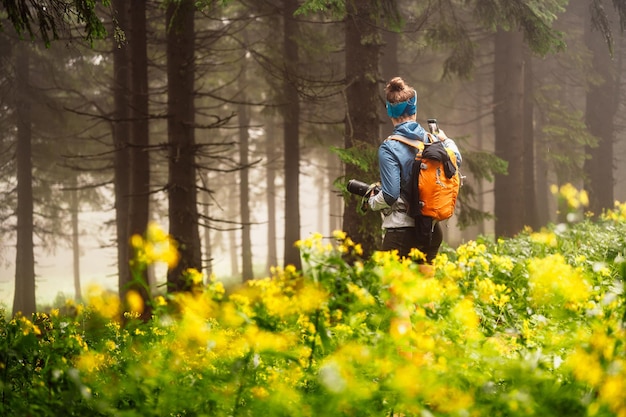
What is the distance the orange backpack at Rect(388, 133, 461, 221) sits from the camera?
4336 mm

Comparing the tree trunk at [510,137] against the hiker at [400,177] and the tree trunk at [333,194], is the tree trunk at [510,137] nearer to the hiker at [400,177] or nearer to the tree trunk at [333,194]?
the hiker at [400,177]

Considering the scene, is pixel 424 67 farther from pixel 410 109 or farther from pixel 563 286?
pixel 563 286

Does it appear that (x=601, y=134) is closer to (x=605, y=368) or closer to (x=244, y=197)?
(x=244, y=197)

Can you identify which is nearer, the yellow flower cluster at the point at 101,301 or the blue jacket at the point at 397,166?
the yellow flower cluster at the point at 101,301

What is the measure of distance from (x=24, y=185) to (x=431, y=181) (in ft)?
49.8

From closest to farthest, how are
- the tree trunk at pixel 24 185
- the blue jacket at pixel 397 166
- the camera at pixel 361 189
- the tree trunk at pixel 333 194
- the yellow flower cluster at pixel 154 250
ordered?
the yellow flower cluster at pixel 154 250
the blue jacket at pixel 397 166
the camera at pixel 361 189
the tree trunk at pixel 24 185
the tree trunk at pixel 333 194

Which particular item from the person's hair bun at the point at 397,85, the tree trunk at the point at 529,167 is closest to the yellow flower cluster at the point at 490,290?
the person's hair bun at the point at 397,85

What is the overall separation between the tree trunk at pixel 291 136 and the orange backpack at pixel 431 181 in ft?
26.8

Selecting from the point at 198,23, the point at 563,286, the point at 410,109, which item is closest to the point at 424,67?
the point at 198,23

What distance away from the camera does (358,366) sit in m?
2.53

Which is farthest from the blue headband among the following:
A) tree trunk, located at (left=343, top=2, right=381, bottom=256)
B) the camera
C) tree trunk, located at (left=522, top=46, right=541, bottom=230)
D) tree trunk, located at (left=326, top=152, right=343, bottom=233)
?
tree trunk, located at (left=326, top=152, right=343, bottom=233)

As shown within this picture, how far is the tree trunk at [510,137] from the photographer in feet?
41.9

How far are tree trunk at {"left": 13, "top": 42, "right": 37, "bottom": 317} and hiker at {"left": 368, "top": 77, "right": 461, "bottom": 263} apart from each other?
1426 centimetres

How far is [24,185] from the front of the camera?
16141mm
